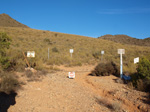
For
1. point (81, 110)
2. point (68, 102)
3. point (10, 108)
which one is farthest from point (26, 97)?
point (81, 110)

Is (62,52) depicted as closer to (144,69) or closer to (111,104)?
(144,69)

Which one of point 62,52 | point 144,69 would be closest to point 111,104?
point 144,69

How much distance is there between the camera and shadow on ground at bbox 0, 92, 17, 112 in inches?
172

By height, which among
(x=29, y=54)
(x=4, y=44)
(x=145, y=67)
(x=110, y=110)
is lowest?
(x=110, y=110)

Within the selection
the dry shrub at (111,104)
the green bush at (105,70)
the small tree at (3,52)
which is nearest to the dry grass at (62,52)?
the small tree at (3,52)

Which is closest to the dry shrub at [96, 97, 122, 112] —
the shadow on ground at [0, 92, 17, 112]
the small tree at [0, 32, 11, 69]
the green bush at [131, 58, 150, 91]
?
the green bush at [131, 58, 150, 91]

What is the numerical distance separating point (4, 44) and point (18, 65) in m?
1.77

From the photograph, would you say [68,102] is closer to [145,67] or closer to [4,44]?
[145,67]

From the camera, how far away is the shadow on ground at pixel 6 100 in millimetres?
4373

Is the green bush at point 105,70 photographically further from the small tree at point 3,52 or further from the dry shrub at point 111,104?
the small tree at point 3,52

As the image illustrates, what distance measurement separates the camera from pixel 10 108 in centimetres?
443

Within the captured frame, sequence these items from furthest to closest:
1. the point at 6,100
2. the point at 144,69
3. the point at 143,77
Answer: the point at 143,77
the point at 144,69
the point at 6,100

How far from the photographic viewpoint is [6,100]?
4926mm

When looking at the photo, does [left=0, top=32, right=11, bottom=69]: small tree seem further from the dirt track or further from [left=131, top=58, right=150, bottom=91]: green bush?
[left=131, top=58, right=150, bottom=91]: green bush
